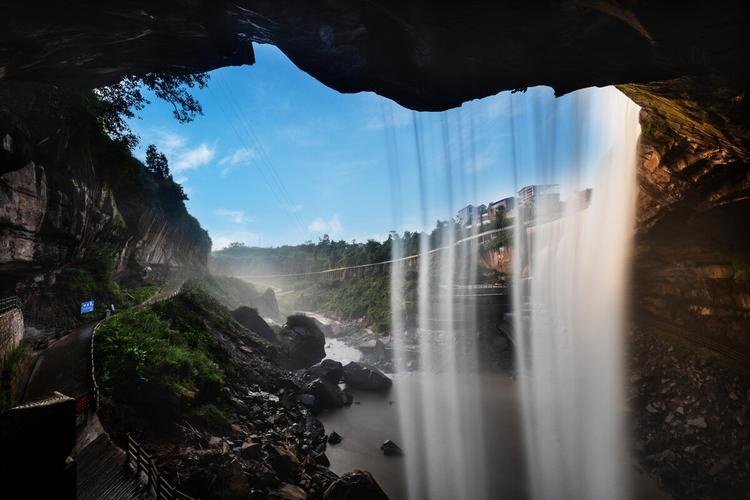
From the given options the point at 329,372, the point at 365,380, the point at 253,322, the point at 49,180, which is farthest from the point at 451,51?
the point at 253,322

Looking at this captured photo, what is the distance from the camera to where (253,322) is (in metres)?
28.2

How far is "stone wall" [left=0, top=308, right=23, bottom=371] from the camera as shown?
353 inches

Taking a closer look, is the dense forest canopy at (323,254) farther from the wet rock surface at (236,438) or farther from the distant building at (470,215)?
the wet rock surface at (236,438)

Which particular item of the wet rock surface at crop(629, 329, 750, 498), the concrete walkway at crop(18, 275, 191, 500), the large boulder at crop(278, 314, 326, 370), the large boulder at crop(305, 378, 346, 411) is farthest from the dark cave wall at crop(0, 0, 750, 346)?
the large boulder at crop(278, 314, 326, 370)

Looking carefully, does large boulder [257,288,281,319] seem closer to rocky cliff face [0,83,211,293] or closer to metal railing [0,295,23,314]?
rocky cliff face [0,83,211,293]

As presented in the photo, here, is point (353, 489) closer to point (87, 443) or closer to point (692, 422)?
point (87, 443)

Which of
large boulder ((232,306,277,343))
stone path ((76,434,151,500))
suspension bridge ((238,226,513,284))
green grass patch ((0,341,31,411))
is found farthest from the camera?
suspension bridge ((238,226,513,284))

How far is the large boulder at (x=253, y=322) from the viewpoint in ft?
91.0

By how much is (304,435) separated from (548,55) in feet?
56.9

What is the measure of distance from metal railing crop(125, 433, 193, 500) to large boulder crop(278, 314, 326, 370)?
17.7m

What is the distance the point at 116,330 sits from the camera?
12797 millimetres

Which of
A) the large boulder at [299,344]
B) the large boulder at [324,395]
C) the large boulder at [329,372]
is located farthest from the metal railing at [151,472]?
the large boulder at [299,344]

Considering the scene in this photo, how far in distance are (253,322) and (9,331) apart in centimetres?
1895

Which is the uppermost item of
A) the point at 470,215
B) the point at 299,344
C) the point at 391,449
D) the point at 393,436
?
the point at 470,215
